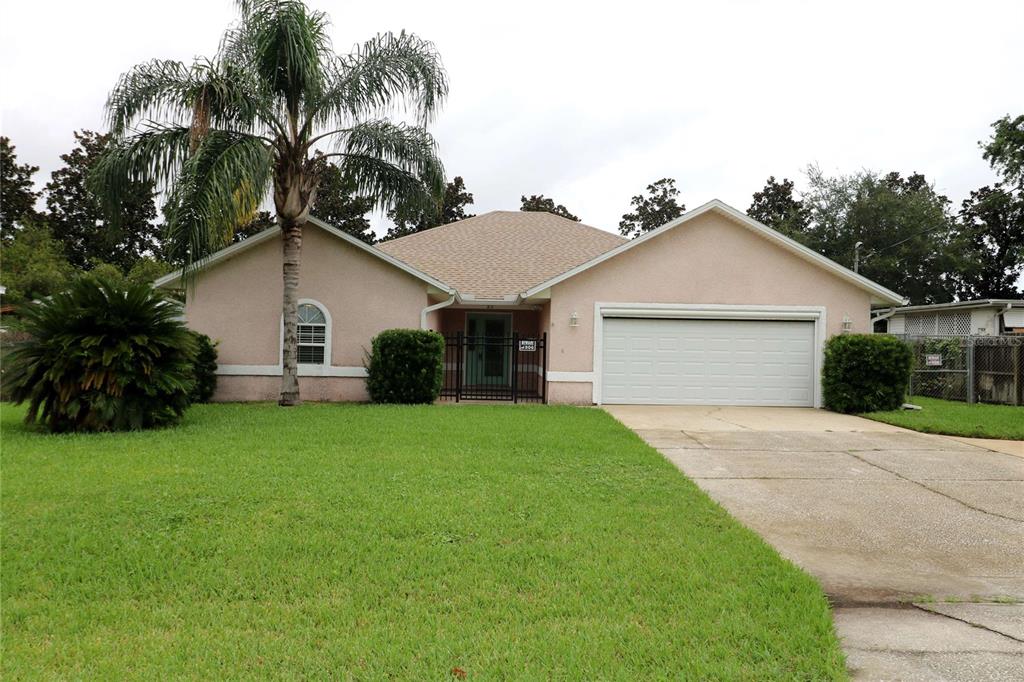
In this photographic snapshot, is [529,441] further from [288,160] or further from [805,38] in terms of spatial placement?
[805,38]

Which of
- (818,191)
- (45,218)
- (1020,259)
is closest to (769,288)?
(1020,259)

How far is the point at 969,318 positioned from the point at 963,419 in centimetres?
1202

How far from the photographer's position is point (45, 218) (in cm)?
3766

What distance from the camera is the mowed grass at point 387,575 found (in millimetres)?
3127

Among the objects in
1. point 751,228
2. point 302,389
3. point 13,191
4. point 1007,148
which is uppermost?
point 13,191

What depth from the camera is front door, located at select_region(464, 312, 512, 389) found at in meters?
17.7

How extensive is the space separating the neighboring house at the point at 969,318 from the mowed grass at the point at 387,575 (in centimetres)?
1642

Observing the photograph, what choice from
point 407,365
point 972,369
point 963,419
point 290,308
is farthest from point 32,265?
point 972,369

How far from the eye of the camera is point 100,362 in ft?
31.2

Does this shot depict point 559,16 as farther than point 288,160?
No

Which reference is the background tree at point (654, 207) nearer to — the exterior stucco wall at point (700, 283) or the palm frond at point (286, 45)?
the exterior stucco wall at point (700, 283)

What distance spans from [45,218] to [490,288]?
1346 inches

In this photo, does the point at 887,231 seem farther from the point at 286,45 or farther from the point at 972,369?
the point at 286,45

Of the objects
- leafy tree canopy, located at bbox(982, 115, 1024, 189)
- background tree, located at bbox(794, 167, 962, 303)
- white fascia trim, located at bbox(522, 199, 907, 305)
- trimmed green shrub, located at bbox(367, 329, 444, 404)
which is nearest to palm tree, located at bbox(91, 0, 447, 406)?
trimmed green shrub, located at bbox(367, 329, 444, 404)
